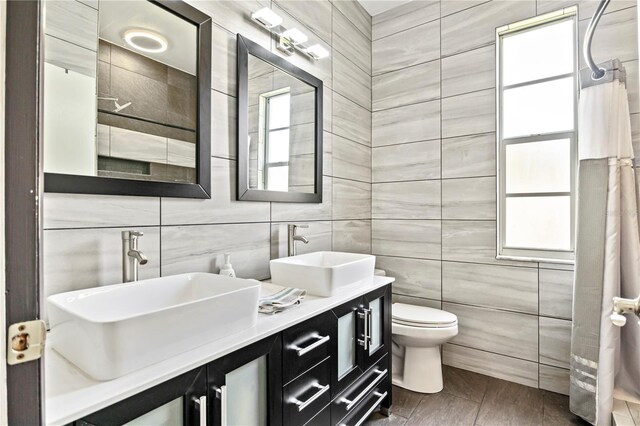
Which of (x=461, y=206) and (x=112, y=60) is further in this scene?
(x=461, y=206)

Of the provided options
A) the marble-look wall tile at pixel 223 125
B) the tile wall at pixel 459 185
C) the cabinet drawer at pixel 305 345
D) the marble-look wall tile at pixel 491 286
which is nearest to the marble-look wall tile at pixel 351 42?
the tile wall at pixel 459 185

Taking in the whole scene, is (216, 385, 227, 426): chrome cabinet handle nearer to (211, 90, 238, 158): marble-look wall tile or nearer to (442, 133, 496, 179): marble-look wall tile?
(211, 90, 238, 158): marble-look wall tile

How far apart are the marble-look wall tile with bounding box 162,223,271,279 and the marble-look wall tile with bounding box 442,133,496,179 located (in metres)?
1.51

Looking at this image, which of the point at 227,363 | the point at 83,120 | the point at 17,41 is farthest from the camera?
the point at 83,120

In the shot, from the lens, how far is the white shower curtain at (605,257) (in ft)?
5.84

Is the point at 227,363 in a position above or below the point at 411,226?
below

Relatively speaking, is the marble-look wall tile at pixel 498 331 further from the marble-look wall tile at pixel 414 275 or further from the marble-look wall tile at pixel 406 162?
the marble-look wall tile at pixel 406 162

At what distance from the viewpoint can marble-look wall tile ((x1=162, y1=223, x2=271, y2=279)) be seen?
1411mm

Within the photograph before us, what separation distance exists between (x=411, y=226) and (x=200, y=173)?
1794 mm

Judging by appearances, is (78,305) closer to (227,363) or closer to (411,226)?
(227,363)

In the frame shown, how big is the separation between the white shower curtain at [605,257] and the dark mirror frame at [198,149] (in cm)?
206

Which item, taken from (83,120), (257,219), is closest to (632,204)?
(257,219)

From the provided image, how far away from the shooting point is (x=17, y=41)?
19.2 inches

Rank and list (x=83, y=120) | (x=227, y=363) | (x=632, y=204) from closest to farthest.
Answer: (x=227, y=363), (x=83, y=120), (x=632, y=204)
